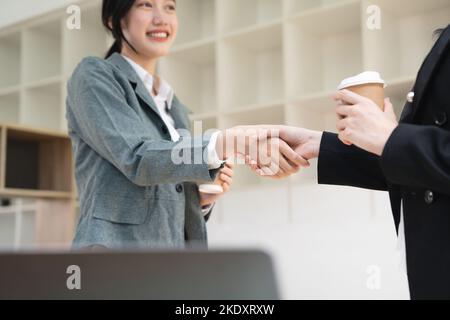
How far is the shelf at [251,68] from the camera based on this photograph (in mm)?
3348

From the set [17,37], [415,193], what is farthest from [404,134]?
[17,37]

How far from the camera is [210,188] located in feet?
5.57

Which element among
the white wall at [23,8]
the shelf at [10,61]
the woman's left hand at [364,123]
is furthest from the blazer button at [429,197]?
the shelf at [10,61]

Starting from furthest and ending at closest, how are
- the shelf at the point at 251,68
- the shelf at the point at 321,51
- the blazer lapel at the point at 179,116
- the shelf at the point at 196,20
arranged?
the shelf at the point at 196,20 → the shelf at the point at 251,68 → the shelf at the point at 321,51 → the blazer lapel at the point at 179,116

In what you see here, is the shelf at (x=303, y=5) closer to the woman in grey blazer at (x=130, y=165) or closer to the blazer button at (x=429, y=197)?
the woman in grey blazer at (x=130, y=165)

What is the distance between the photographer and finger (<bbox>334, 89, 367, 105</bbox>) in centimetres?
114

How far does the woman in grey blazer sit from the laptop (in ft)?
3.15

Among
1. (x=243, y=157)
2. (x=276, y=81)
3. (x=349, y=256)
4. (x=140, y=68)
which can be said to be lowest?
(x=349, y=256)

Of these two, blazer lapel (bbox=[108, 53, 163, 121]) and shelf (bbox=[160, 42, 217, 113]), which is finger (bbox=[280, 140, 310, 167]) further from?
shelf (bbox=[160, 42, 217, 113])

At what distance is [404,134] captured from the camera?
39.9 inches

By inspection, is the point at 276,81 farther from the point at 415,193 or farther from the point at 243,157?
the point at 415,193

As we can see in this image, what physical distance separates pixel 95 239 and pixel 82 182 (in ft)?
0.66

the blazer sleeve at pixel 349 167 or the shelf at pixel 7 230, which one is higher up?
the blazer sleeve at pixel 349 167

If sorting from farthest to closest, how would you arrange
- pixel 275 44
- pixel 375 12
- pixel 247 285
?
pixel 275 44 → pixel 375 12 → pixel 247 285
